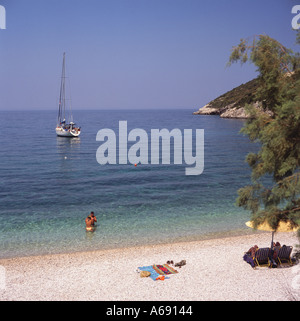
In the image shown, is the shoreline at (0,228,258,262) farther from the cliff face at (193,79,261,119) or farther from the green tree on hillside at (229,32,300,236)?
the cliff face at (193,79,261,119)

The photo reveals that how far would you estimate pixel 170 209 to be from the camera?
79.1ft

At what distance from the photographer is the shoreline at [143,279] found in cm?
1141

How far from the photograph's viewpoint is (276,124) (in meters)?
9.72

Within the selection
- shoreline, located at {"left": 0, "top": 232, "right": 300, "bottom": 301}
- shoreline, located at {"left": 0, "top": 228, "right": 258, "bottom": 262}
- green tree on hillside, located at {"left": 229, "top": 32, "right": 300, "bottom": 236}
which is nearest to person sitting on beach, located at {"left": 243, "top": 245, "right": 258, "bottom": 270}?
shoreline, located at {"left": 0, "top": 232, "right": 300, "bottom": 301}

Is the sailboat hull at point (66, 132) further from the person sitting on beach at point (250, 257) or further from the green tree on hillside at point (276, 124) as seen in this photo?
the green tree on hillside at point (276, 124)

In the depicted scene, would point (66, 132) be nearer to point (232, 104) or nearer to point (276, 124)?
point (276, 124)

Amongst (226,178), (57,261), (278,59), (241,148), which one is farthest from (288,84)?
Result: (241,148)

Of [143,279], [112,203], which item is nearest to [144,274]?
[143,279]

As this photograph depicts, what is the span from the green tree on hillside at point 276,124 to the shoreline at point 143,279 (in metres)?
2.82

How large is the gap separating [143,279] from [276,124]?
703cm

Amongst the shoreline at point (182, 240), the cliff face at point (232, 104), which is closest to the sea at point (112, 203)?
the shoreline at point (182, 240)

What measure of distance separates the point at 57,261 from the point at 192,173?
2356 centimetres

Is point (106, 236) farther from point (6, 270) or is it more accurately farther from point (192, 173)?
point (192, 173)

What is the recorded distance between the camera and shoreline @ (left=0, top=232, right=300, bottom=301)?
11406 millimetres
